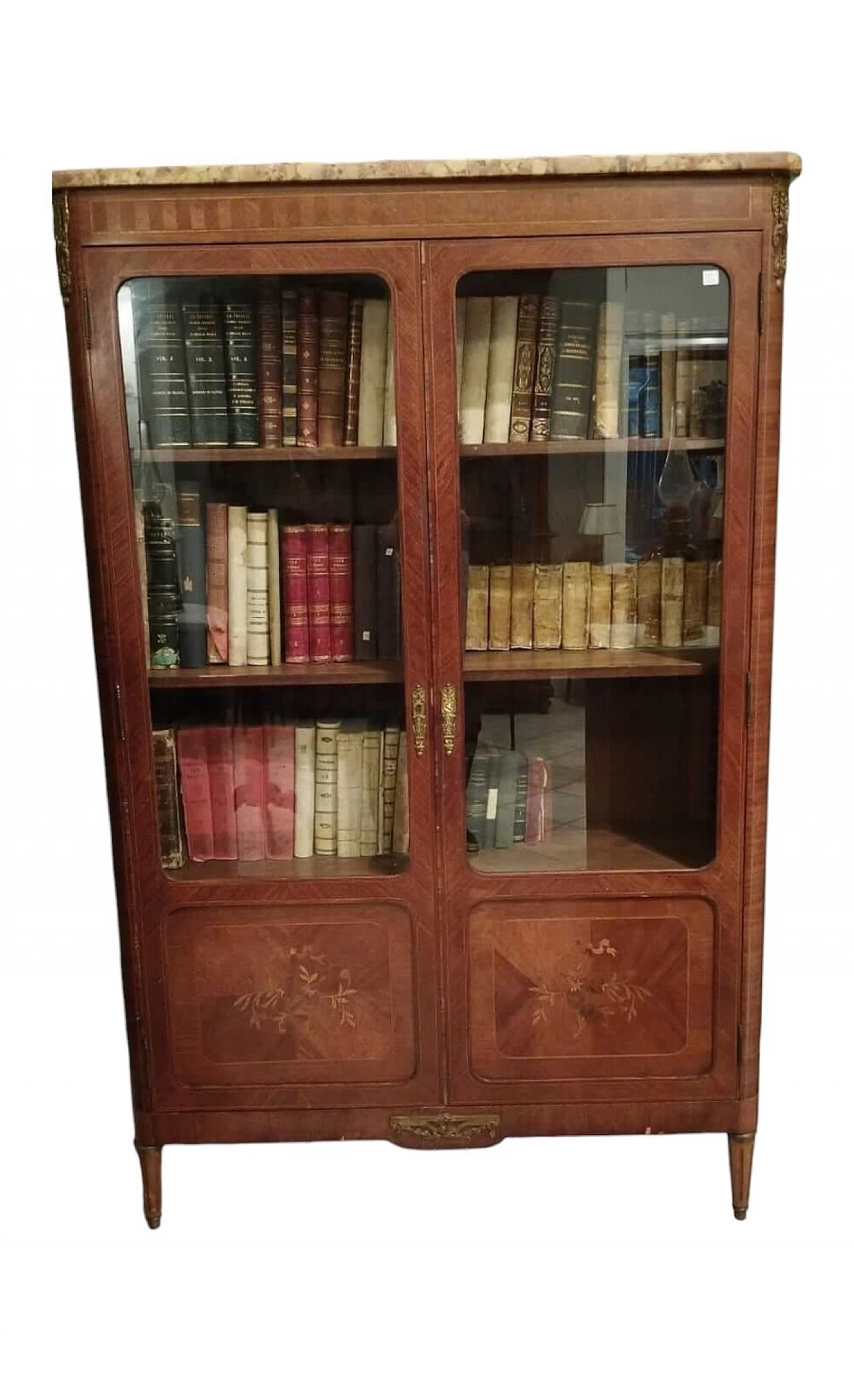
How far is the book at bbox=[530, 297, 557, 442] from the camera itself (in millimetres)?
2314

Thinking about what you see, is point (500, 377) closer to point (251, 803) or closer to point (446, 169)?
point (446, 169)

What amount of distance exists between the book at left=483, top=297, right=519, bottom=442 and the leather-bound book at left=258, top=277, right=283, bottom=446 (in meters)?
0.43

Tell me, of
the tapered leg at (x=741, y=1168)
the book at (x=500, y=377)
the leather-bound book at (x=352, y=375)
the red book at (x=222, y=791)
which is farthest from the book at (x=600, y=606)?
the tapered leg at (x=741, y=1168)

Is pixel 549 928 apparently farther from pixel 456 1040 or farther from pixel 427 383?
pixel 427 383

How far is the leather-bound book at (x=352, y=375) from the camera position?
7.45 ft

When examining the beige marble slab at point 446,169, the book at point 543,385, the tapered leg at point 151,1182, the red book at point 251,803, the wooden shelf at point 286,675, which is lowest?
the tapered leg at point 151,1182

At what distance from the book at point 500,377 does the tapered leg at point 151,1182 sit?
1.73m

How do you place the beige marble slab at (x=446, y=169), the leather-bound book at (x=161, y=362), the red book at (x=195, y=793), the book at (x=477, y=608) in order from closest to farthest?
the beige marble slab at (x=446, y=169)
the leather-bound book at (x=161, y=362)
the book at (x=477, y=608)
the red book at (x=195, y=793)

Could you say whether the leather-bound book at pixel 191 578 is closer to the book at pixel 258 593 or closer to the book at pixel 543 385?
the book at pixel 258 593

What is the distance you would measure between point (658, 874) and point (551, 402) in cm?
103

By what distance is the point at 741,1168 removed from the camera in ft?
8.18

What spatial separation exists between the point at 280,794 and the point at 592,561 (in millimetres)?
867

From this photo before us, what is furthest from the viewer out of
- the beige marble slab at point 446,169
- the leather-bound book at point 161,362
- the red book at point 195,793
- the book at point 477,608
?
the red book at point 195,793

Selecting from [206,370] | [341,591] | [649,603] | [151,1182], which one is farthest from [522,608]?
[151,1182]
